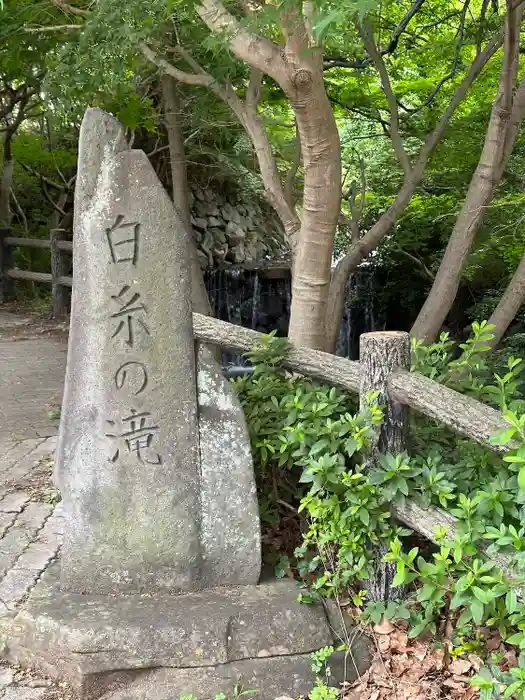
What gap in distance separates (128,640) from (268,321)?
29.8 ft

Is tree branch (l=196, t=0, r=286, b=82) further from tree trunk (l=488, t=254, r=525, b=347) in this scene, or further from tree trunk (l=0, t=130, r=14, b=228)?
tree trunk (l=0, t=130, r=14, b=228)

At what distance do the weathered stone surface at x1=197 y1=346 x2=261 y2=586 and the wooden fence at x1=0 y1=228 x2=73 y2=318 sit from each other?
8.12m

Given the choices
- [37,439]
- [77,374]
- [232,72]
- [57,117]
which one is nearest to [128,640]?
[77,374]

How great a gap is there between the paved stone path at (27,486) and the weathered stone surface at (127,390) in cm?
40

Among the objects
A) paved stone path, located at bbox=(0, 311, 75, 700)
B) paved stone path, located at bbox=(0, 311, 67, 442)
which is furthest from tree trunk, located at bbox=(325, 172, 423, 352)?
paved stone path, located at bbox=(0, 311, 67, 442)

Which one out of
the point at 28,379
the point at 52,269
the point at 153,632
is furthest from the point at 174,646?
the point at 52,269

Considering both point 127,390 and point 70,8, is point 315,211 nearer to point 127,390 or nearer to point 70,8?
point 127,390

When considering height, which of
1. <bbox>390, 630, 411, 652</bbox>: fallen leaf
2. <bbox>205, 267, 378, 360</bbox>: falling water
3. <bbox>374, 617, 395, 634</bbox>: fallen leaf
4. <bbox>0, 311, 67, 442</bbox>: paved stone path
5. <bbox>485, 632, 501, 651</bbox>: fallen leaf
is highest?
<bbox>205, 267, 378, 360</bbox>: falling water

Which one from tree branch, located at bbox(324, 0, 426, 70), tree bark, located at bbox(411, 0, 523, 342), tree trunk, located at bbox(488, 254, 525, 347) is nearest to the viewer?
tree bark, located at bbox(411, 0, 523, 342)

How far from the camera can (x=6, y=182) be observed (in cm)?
1266

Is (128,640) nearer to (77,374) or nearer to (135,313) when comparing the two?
(77,374)

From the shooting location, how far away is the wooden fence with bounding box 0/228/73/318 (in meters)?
11.3

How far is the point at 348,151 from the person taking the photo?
32.2 ft

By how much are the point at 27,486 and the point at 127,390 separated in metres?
2.01
